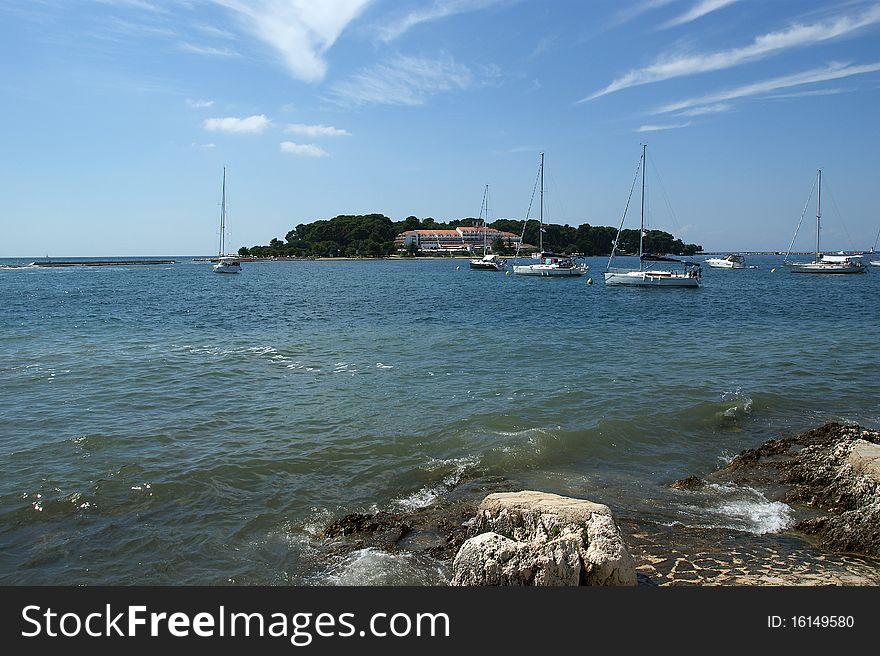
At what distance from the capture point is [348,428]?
1547 cm

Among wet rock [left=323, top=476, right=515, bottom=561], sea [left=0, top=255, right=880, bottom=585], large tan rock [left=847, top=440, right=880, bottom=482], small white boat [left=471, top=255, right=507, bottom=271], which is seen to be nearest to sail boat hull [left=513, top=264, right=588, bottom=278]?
small white boat [left=471, top=255, right=507, bottom=271]

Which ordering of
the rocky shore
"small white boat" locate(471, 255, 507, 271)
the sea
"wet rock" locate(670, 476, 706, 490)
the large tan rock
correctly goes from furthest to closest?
"small white boat" locate(471, 255, 507, 271), "wet rock" locate(670, 476, 706, 490), the large tan rock, the sea, the rocky shore

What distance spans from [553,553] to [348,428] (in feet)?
30.0

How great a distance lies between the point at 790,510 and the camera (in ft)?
34.4

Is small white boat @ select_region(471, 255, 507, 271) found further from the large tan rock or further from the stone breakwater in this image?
A: the large tan rock

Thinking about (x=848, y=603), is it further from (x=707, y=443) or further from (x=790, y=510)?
(x=707, y=443)

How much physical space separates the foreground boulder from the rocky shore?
1cm

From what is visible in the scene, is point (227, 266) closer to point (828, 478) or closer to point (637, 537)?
point (828, 478)

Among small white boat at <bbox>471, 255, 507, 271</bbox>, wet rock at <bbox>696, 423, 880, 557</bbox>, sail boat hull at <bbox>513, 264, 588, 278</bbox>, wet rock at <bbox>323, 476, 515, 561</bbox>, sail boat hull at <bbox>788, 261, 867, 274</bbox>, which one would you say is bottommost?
wet rock at <bbox>323, 476, 515, 561</bbox>

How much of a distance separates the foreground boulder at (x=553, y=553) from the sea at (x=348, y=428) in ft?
4.18

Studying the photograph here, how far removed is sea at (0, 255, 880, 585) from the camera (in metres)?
9.53

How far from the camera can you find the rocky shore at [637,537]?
719 cm

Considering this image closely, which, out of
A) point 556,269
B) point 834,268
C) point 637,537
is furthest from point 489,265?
point 637,537

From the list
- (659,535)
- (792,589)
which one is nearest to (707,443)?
(659,535)
